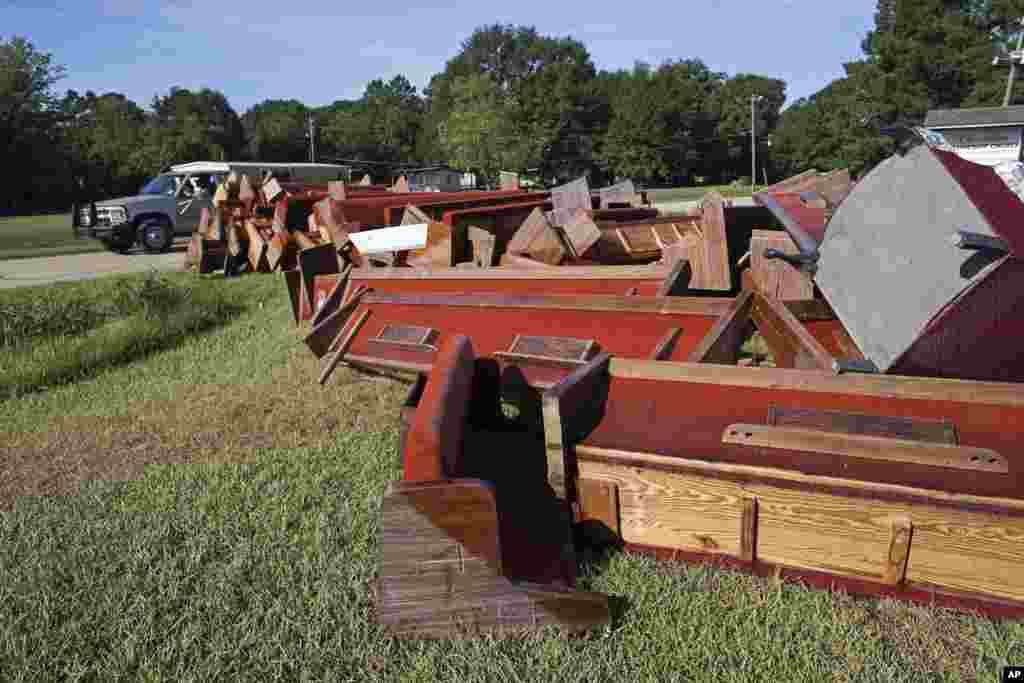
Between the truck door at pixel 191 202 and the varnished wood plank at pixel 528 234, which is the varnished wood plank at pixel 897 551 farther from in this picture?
the truck door at pixel 191 202

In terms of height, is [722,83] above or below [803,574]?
above

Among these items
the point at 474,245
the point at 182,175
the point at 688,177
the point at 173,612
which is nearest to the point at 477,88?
the point at 688,177

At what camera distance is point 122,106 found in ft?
260

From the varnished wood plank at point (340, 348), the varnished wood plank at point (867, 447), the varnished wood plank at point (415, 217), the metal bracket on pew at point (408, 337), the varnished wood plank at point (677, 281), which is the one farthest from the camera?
the varnished wood plank at point (415, 217)

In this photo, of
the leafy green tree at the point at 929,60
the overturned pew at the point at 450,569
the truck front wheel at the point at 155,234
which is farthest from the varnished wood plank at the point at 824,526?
A: the leafy green tree at the point at 929,60

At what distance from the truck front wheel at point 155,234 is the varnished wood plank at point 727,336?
1588 centimetres

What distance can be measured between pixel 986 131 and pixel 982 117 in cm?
39

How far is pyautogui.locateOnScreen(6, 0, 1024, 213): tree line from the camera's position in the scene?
1599 inches

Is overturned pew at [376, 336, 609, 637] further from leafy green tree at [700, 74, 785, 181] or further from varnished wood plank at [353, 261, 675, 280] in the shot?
leafy green tree at [700, 74, 785, 181]

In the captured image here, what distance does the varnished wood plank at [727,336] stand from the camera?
287cm

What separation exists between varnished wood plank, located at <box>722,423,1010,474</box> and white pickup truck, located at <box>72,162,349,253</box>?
15.4 meters

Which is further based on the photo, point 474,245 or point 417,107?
point 417,107

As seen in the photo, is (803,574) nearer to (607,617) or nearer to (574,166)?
(607,617)

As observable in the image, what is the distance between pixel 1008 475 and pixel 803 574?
0.65 metres
